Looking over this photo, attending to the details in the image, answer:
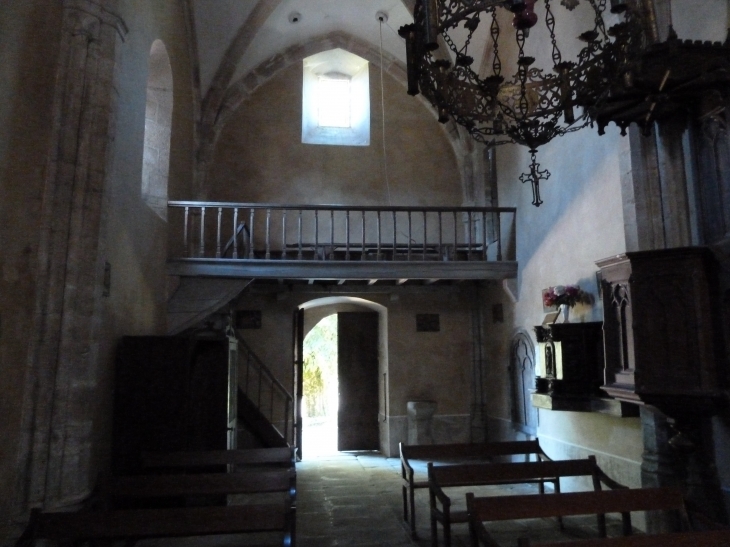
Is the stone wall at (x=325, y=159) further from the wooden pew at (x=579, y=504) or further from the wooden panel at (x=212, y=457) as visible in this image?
the wooden pew at (x=579, y=504)

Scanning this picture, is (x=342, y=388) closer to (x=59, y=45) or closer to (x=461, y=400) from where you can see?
(x=461, y=400)

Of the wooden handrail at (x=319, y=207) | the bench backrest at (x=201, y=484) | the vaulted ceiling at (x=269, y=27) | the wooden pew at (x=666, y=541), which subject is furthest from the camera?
the vaulted ceiling at (x=269, y=27)

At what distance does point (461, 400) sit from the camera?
10414mm

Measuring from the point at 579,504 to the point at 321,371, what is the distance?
48.7 ft

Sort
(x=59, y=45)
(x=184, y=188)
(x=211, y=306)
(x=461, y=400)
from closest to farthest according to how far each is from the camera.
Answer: (x=59, y=45)
(x=211, y=306)
(x=184, y=188)
(x=461, y=400)

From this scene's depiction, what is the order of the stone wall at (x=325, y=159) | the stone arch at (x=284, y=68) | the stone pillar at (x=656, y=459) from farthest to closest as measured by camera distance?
1. the stone wall at (x=325, y=159)
2. the stone arch at (x=284, y=68)
3. the stone pillar at (x=656, y=459)

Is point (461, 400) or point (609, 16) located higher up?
point (609, 16)

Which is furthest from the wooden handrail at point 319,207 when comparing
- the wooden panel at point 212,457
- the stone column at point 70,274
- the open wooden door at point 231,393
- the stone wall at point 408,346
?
the wooden panel at point 212,457

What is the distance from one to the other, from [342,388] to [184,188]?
4.97 m

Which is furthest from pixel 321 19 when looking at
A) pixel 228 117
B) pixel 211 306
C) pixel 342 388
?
pixel 342 388

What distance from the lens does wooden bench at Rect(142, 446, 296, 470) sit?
17.5 feet

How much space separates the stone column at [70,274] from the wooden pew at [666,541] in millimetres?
3668

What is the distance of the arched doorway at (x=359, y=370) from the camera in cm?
1075

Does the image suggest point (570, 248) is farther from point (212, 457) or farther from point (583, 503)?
point (212, 457)
